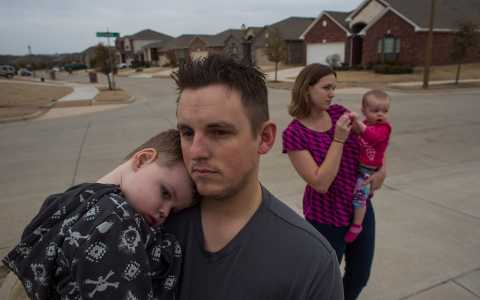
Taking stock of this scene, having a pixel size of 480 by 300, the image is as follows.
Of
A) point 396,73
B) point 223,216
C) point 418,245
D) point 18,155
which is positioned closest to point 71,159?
point 18,155

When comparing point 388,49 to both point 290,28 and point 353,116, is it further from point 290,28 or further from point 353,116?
point 353,116

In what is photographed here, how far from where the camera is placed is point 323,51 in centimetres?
4100

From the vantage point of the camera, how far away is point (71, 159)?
→ 7.67 meters

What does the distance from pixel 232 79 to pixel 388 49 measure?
119ft

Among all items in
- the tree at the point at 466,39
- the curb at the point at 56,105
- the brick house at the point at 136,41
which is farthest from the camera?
the brick house at the point at 136,41

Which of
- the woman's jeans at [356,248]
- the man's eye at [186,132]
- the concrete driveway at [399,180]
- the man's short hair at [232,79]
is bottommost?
the concrete driveway at [399,180]

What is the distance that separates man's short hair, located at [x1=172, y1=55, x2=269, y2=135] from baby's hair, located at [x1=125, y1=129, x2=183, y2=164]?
0.22 metres

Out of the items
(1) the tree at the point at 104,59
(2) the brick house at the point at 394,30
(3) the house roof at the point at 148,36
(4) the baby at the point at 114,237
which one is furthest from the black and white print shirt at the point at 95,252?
(3) the house roof at the point at 148,36

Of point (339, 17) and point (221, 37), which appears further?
point (221, 37)

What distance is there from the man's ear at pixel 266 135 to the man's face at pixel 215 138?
98 millimetres

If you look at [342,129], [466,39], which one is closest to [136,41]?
[466,39]

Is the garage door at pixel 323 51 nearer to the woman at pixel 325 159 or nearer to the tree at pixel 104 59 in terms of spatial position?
the tree at pixel 104 59

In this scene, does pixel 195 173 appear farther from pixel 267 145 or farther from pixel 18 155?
pixel 18 155

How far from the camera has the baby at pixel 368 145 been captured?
93.2 inches
